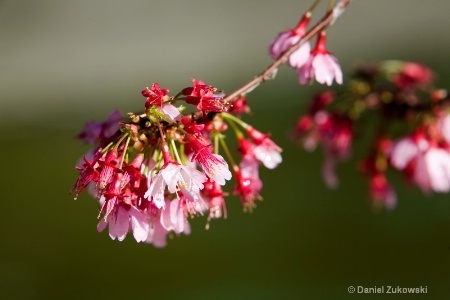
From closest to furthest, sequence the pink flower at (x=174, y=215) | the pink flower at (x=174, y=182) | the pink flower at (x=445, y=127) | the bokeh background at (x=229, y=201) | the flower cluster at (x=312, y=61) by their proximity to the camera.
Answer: the pink flower at (x=174, y=182) < the pink flower at (x=174, y=215) < the flower cluster at (x=312, y=61) < the pink flower at (x=445, y=127) < the bokeh background at (x=229, y=201)

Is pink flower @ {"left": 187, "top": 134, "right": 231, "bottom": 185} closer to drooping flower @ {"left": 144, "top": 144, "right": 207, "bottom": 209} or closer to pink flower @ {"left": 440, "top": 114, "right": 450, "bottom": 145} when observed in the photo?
drooping flower @ {"left": 144, "top": 144, "right": 207, "bottom": 209}

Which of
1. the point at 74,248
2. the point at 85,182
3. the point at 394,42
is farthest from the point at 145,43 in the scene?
the point at 85,182

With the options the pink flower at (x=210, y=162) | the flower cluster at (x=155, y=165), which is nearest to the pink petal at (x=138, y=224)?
the flower cluster at (x=155, y=165)

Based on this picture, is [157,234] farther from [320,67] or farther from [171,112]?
[320,67]

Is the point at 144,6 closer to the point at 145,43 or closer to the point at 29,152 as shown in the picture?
the point at 145,43

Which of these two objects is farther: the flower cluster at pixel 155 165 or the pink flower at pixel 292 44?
the pink flower at pixel 292 44

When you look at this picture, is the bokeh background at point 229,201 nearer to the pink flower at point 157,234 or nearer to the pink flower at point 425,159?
the pink flower at point 425,159
